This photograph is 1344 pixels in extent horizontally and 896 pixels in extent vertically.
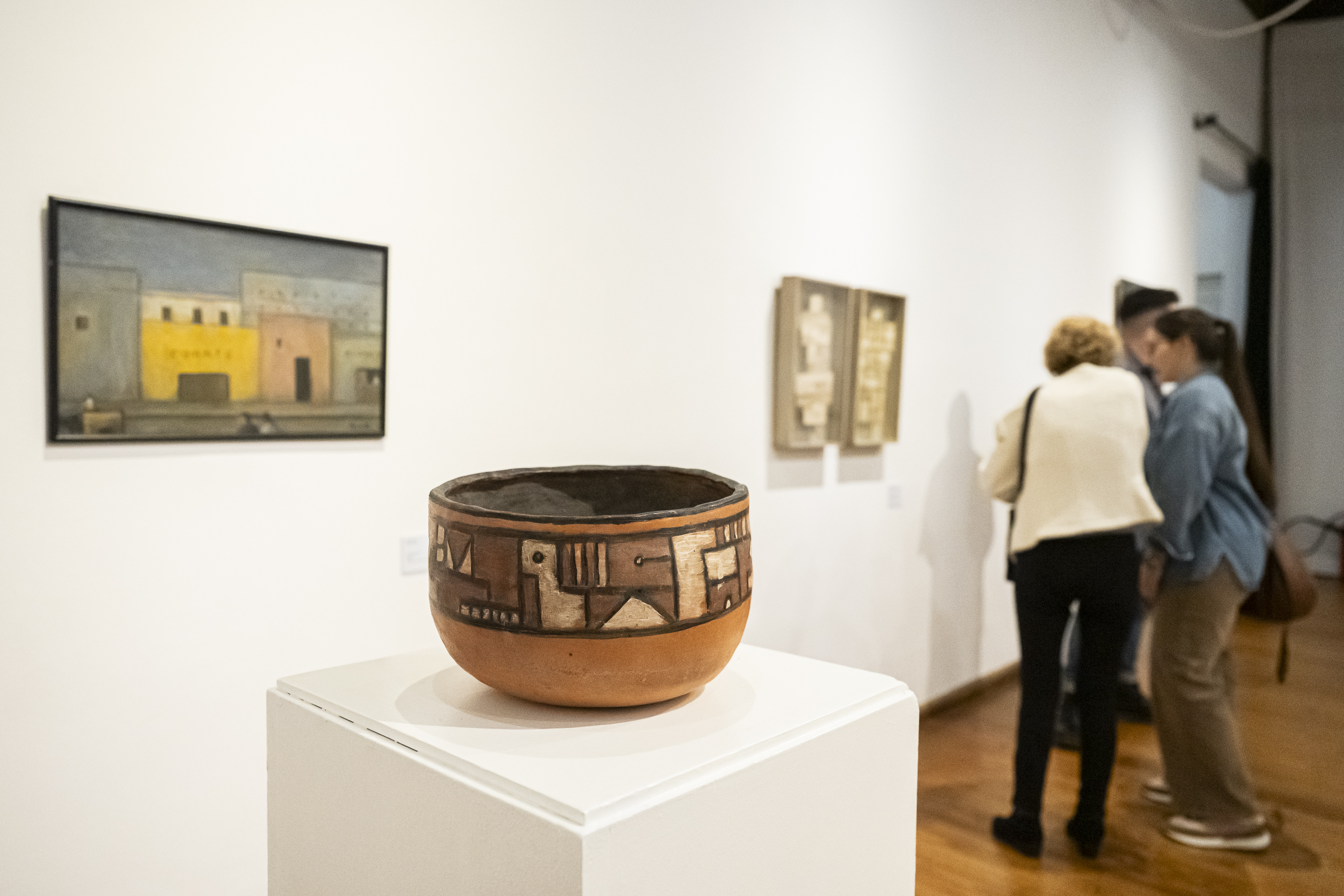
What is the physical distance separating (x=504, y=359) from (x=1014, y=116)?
2894mm

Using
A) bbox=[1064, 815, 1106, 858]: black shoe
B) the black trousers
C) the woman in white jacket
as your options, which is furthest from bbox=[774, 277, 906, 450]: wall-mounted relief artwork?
bbox=[1064, 815, 1106, 858]: black shoe

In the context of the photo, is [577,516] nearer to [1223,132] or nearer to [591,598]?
[591,598]

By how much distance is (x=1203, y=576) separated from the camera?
264 cm

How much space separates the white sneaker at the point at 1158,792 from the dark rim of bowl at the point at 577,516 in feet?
8.07

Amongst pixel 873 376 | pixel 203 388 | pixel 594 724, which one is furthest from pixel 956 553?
pixel 594 724

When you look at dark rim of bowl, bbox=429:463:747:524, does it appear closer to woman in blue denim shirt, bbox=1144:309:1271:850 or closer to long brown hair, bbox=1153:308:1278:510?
woman in blue denim shirt, bbox=1144:309:1271:850

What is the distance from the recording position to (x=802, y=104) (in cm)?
289

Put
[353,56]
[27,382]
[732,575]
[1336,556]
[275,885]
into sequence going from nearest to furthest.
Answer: [732,575], [275,885], [27,382], [353,56], [1336,556]

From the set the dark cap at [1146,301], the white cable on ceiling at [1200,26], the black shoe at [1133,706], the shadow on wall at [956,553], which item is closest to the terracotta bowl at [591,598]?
the shadow on wall at [956,553]

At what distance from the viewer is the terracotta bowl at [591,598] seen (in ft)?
2.74

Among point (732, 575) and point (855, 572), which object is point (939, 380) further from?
point (732, 575)

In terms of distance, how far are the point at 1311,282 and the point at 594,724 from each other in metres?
3.99

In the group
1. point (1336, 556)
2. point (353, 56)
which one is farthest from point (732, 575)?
point (1336, 556)

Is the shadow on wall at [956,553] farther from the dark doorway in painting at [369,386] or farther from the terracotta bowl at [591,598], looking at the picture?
the terracotta bowl at [591,598]
